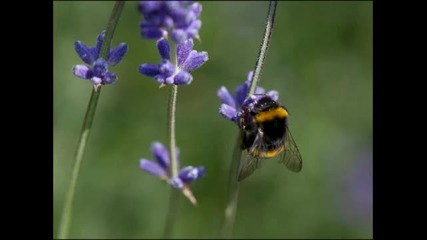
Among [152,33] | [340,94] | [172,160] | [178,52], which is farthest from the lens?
[340,94]

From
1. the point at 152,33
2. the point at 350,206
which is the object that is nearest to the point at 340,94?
the point at 350,206

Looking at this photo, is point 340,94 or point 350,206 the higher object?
point 340,94

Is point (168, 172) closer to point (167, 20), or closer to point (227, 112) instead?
point (227, 112)

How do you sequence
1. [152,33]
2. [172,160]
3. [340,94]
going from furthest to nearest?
[340,94]
[172,160]
[152,33]

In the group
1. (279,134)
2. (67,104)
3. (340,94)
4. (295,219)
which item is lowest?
(295,219)

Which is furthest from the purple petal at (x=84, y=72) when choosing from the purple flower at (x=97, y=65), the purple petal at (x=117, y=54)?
the purple petal at (x=117, y=54)

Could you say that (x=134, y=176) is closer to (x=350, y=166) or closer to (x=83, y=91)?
(x=83, y=91)

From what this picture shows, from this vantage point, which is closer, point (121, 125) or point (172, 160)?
point (172, 160)
